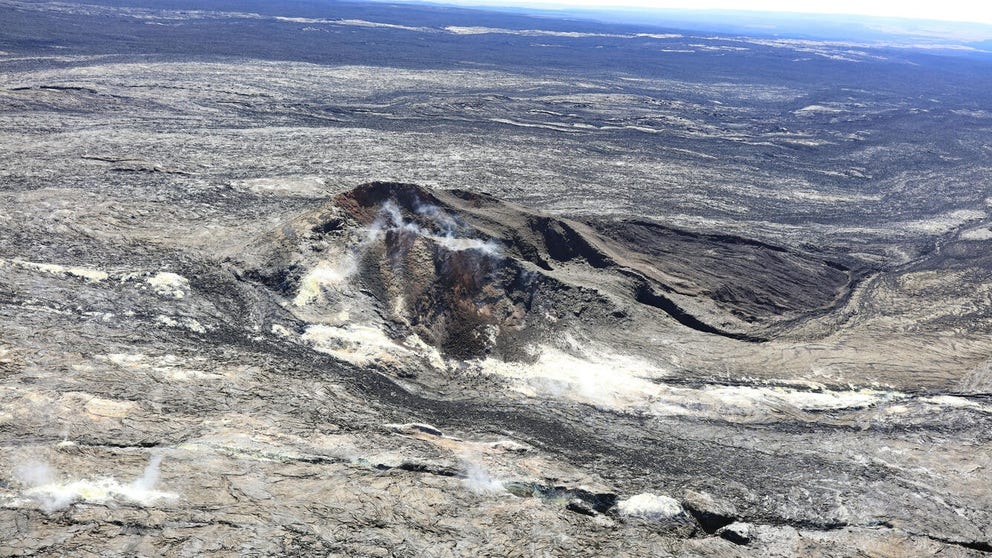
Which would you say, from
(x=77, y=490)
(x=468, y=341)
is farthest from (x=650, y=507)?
(x=77, y=490)

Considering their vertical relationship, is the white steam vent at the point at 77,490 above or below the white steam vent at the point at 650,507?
above

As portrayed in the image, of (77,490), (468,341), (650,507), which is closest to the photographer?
(77,490)

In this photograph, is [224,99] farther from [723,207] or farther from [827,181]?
[827,181]

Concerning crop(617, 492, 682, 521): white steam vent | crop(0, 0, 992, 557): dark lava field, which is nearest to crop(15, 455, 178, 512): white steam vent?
crop(0, 0, 992, 557): dark lava field

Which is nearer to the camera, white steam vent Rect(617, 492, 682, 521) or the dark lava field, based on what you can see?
the dark lava field

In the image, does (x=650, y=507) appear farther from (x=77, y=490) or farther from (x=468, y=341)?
(x=77, y=490)

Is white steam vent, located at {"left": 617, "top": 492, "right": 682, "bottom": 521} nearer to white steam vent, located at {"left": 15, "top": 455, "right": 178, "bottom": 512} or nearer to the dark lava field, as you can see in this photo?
the dark lava field

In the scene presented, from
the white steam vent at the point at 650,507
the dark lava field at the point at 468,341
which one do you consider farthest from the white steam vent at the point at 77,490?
the white steam vent at the point at 650,507

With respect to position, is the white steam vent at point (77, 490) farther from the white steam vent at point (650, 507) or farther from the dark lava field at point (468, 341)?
the white steam vent at point (650, 507)

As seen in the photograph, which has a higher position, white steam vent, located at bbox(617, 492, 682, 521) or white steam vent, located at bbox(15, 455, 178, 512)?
white steam vent, located at bbox(15, 455, 178, 512)

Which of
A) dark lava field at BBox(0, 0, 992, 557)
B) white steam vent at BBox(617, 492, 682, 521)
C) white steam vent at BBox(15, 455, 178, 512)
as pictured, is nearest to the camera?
white steam vent at BBox(15, 455, 178, 512)
